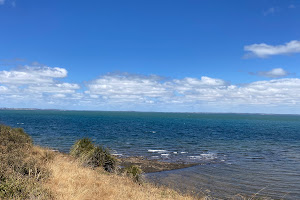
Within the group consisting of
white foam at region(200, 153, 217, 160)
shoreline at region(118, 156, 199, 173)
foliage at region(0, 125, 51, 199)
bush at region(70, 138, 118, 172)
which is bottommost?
white foam at region(200, 153, 217, 160)

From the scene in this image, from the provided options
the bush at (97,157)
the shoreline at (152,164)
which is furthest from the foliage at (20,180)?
the shoreline at (152,164)

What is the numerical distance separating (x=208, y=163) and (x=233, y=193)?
9.56 meters

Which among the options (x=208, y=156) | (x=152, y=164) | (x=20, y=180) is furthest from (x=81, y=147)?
(x=208, y=156)

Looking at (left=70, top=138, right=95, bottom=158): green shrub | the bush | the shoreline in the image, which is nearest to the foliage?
the bush

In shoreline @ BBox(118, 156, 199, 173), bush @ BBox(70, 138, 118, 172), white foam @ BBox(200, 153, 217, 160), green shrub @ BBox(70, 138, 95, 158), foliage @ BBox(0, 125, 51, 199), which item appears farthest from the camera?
white foam @ BBox(200, 153, 217, 160)

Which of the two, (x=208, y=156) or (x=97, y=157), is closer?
(x=97, y=157)

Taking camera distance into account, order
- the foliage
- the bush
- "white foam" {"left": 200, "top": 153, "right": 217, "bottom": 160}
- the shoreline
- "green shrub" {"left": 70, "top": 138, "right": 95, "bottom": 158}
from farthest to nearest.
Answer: "white foam" {"left": 200, "top": 153, "right": 217, "bottom": 160}, the shoreline, "green shrub" {"left": 70, "top": 138, "right": 95, "bottom": 158}, the bush, the foliage

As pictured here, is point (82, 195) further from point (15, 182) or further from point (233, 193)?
point (233, 193)

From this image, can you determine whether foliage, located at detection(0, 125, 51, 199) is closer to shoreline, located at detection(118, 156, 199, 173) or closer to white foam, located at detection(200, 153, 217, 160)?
shoreline, located at detection(118, 156, 199, 173)

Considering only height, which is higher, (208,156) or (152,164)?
(152,164)

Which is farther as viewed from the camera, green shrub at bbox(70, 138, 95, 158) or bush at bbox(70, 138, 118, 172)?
green shrub at bbox(70, 138, 95, 158)

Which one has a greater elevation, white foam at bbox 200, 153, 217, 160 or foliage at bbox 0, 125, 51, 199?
foliage at bbox 0, 125, 51, 199

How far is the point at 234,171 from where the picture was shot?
23.2 metres

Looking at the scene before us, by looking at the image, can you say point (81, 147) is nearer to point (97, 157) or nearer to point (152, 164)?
point (97, 157)
